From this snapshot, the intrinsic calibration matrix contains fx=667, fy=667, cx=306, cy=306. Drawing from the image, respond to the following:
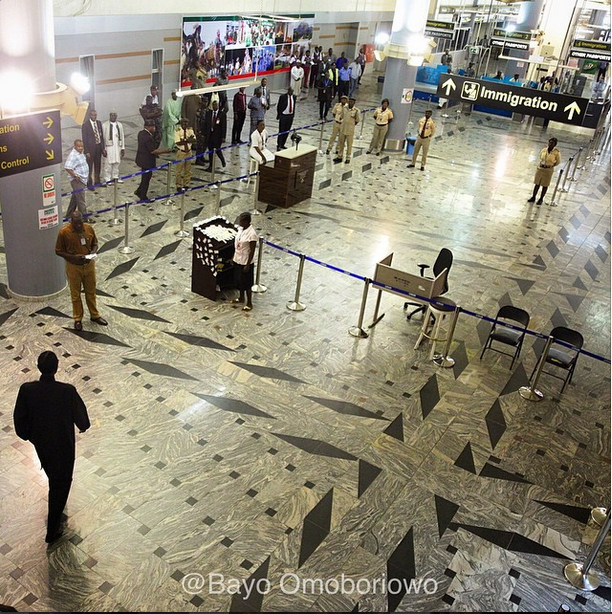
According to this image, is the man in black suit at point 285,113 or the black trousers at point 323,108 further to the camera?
the black trousers at point 323,108

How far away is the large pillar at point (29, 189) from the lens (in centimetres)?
763

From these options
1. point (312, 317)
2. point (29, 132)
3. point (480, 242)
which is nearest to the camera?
point (29, 132)

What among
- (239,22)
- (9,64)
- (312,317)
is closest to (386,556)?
(312,317)

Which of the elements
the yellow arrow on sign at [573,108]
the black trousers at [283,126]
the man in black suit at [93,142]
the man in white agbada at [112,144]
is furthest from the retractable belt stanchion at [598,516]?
the black trousers at [283,126]

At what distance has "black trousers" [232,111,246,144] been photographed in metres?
16.9

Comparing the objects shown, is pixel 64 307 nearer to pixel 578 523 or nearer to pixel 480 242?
pixel 578 523

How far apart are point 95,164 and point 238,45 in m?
9.80

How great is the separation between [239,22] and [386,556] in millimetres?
18164

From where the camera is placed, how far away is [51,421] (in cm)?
539

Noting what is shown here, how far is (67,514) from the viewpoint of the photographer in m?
5.94

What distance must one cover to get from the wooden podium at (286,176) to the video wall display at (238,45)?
23.2 feet

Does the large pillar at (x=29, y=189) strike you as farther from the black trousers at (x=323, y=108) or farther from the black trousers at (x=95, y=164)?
the black trousers at (x=323, y=108)

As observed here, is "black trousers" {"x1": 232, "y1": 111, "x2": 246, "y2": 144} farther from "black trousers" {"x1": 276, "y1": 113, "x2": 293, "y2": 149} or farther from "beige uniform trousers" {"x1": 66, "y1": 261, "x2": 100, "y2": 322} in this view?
"beige uniform trousers" {"x1": 66, "y1": 261, "x2": 100, "y2": 322}

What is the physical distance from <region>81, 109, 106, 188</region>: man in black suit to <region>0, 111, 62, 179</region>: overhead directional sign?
4.67 metres
